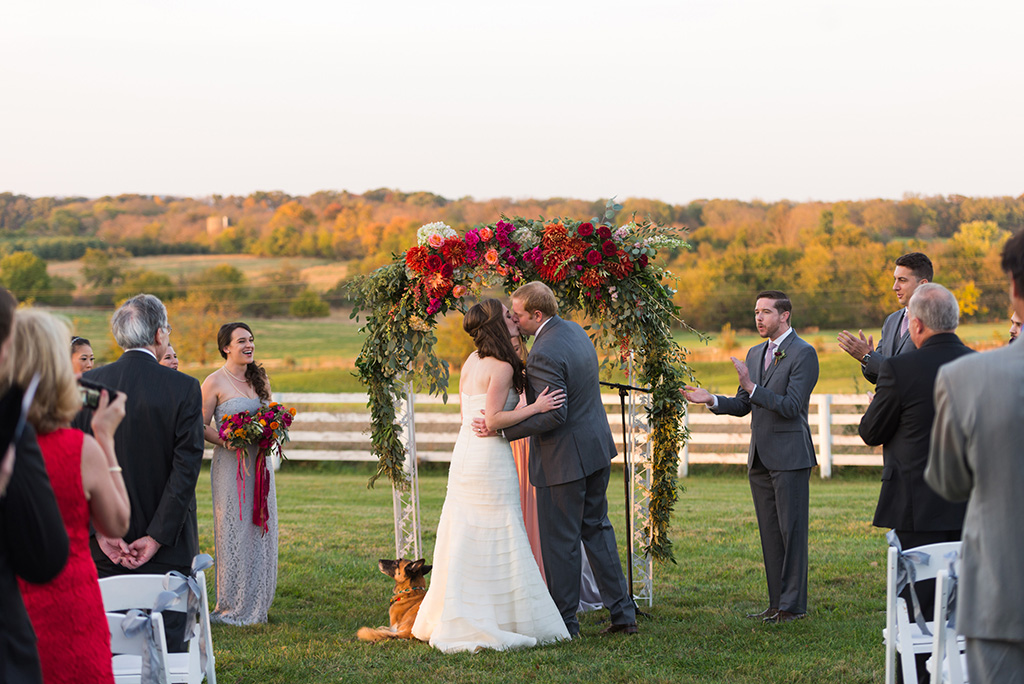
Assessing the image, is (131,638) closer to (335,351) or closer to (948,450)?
(948,450)

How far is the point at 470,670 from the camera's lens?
5699 mm

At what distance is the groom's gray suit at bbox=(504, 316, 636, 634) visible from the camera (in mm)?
6547

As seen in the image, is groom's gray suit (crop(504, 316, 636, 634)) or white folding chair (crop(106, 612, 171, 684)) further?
groom's gray suit (crop(504, 316, 636, 634))

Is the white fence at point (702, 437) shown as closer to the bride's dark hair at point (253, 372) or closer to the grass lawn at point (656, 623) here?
the grass lawn at point (656, 623)

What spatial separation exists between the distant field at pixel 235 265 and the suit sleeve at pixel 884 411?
3691 cm

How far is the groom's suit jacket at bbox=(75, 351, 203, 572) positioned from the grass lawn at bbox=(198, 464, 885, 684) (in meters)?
1.41

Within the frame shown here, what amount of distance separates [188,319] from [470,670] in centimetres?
3287

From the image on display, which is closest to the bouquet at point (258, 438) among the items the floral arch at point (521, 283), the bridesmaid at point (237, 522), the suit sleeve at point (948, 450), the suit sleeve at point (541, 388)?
the bridesmaid at point (237, 522)

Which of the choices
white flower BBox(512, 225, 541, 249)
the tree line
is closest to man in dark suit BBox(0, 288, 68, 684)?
white flower BBox(512, 225, 541, 249)

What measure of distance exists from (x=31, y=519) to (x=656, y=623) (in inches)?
211

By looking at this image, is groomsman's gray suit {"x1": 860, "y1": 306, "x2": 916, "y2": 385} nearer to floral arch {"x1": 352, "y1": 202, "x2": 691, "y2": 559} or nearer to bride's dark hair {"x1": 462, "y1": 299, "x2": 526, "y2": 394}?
floral arch {"x1": 352, "y1": 202, "x2": 691, "y2": 559}

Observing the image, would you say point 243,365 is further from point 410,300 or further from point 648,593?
point 648,593

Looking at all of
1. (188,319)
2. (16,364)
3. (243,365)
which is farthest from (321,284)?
(16,364)

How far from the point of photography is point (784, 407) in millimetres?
6730
